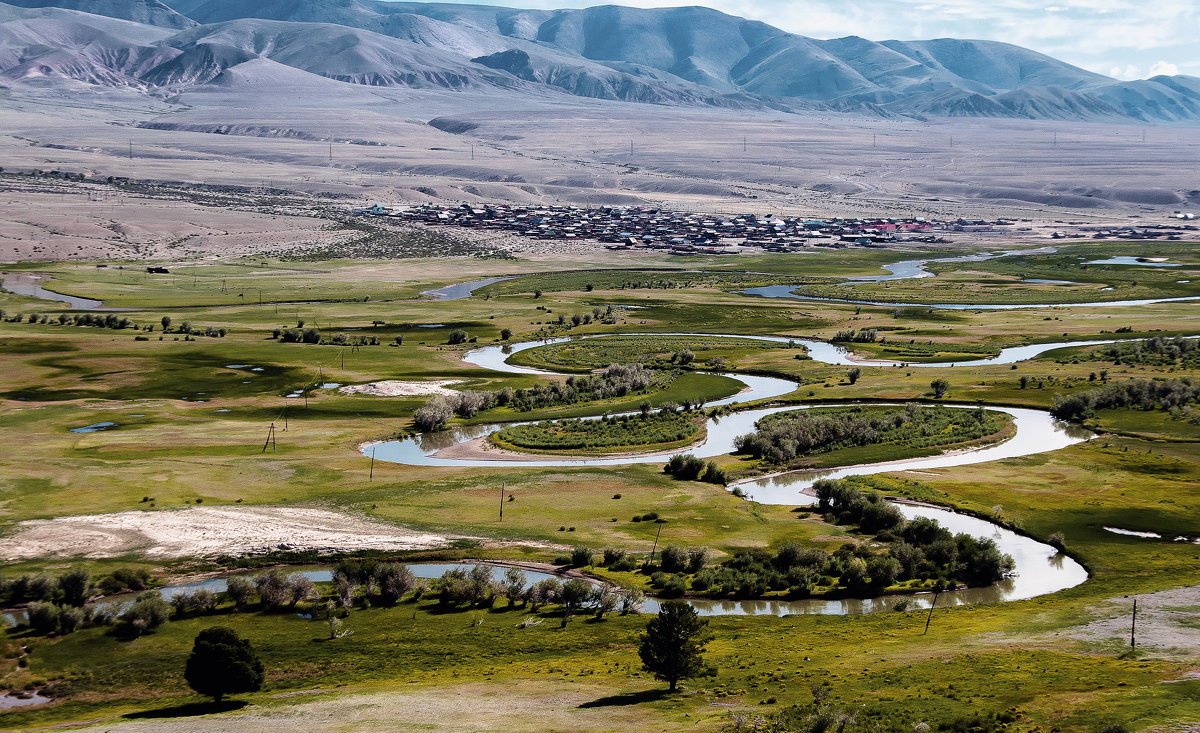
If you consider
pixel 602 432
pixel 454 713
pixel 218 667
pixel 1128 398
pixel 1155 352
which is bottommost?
pixel 602 432

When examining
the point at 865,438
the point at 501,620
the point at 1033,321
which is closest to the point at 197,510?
the point at 501,620

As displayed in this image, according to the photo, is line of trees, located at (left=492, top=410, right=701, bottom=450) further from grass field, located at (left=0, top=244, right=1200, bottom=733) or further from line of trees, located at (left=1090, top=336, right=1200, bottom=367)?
line of trees, located at (left=1090, top=336, right=1200, bottom=367)

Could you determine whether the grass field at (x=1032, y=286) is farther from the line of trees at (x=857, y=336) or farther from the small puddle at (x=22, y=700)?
the small puddle at (x=22, y=700)

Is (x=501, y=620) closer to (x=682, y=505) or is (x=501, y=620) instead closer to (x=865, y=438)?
(x=682, y=505)

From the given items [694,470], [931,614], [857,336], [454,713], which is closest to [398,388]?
[694,470]

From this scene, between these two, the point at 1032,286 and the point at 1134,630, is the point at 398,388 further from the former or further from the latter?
the point at 1032,286

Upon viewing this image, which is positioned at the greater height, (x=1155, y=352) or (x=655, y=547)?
(x=1155, y=352)

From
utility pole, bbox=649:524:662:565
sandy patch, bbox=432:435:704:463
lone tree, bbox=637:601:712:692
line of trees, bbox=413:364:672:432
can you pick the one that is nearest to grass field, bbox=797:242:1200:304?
line of trees, bbox=413:364:672:432
